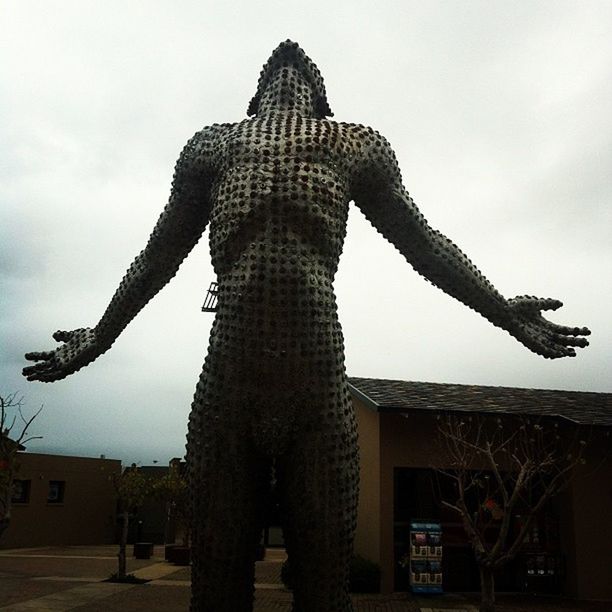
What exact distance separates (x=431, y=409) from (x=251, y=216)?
35.9 feet

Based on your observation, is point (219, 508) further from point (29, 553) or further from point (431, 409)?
point (29, 553)

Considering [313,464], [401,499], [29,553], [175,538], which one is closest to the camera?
[313,464]

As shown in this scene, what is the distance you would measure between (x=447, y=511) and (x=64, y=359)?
42.5 feet

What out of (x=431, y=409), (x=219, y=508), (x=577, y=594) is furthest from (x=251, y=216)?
(x=577, y=594)

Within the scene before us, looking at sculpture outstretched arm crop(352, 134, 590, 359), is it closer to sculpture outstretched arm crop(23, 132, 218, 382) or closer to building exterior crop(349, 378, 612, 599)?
sculpture outstretched arm crop(23, 132, 218, 382)

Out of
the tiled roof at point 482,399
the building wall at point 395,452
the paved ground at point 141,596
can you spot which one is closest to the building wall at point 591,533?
the paved ground at point 141,596

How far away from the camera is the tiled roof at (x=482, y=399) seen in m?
13.0

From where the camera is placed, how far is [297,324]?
6.89 feet

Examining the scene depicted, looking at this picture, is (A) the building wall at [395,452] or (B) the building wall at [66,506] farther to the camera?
(B) the building wall at [66,506]

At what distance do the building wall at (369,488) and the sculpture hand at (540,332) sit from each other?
10.5 meters

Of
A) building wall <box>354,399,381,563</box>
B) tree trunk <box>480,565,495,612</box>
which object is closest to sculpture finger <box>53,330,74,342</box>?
tree trunk <box>480,565,495,612</box>

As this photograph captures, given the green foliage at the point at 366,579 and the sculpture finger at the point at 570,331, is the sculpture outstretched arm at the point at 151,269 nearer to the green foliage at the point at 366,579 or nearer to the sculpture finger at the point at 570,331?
the sculpture finger at the point at 570,331

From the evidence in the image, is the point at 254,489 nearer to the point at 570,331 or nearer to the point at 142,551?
the point at 570,331

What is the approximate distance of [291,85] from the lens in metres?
2.66
